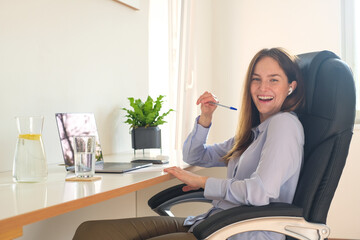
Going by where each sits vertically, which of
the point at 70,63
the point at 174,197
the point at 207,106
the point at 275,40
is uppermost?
the point at 275,40

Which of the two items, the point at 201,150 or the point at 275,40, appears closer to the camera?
the point at 201,150

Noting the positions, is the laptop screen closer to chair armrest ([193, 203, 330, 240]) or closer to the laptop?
the laptop

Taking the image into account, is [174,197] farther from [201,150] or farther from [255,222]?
[255,222]

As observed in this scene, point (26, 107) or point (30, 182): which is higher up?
point (26, 107)

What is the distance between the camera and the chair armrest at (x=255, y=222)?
1.24m

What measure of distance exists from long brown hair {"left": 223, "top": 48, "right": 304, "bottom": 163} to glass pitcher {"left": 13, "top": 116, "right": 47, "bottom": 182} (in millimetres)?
694

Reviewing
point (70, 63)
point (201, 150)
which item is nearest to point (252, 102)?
point (201, 150)

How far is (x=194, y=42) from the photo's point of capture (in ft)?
10.6

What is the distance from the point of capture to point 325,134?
1373mm

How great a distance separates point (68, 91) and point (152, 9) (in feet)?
3.81

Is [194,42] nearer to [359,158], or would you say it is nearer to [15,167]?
[359,158]

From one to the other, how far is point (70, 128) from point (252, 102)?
69cm

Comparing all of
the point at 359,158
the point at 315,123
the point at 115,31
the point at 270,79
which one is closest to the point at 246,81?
the point at 270,79

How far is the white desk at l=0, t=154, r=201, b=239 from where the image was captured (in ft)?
2.97
